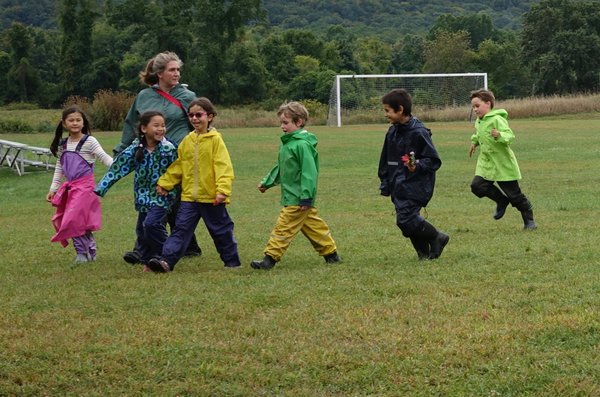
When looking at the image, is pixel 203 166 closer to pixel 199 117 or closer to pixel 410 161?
pixel 199 117

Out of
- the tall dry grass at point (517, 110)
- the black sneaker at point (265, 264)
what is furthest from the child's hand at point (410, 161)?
the tall dry grass at point (517, 110)

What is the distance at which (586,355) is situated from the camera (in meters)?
5.42

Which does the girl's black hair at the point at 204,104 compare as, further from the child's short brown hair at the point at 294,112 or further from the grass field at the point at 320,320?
the grass field at the point at 320,320

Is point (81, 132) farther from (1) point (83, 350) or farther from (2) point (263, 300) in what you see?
(1) point (83, 350)

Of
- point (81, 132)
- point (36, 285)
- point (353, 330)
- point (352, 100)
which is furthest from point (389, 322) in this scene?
point (352, 100)

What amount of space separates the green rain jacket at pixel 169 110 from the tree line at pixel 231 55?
61317 millimetres

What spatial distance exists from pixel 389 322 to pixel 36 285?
325 cm

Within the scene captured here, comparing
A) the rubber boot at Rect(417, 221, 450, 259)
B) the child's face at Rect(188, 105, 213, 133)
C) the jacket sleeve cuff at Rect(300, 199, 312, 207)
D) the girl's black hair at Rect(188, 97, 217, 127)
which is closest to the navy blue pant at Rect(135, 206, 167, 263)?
the child's face at Rect(188, 105, 213, 133)

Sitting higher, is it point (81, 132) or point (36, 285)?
point (81, 132)

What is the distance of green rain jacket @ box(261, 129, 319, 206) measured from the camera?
28.2 ft

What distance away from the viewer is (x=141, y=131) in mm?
8914

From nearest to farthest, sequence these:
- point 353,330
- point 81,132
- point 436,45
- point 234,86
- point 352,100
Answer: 1. point 353,330
2. point 81,132
3. point 352,100
4. point 234,86
5. point 436,45

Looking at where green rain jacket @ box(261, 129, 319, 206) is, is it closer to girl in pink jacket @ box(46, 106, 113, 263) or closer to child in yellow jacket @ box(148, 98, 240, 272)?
child in yellow jacket @ box(148, 98, 240, 272)

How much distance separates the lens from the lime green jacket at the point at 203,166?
338 inches
